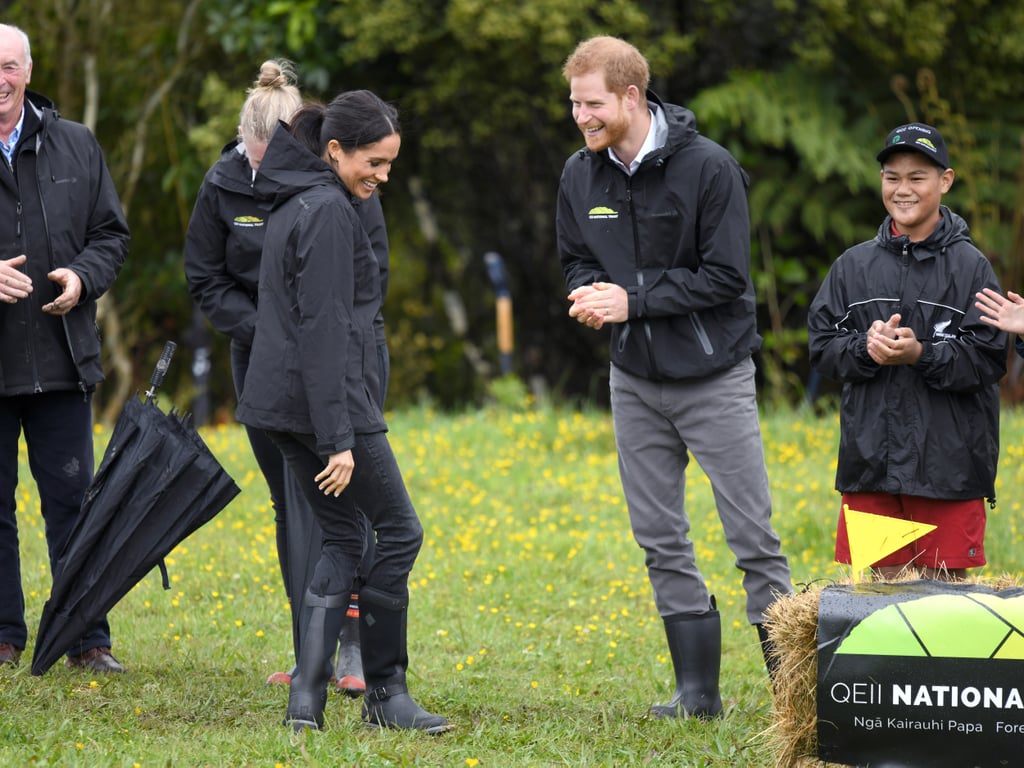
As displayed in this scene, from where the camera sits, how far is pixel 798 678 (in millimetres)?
3855

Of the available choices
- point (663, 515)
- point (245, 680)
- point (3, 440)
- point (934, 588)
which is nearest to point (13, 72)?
point (3, 440)

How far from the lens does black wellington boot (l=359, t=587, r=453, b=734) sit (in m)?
4.45

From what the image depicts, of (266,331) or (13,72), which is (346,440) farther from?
(13,72)

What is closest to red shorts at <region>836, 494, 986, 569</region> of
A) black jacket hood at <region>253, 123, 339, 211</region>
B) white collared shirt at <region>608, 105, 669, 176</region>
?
white collared shirt at <region>608, 105, 669, 176</region>

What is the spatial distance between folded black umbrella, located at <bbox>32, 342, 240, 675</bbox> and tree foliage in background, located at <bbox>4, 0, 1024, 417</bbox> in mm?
6776

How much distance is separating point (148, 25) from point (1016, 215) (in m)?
8.80

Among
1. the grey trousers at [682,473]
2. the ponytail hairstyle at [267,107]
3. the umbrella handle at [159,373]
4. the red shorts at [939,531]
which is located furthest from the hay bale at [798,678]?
the ponytail hairstyle at [267,107]

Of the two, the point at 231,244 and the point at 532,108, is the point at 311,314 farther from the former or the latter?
the point at 532,108

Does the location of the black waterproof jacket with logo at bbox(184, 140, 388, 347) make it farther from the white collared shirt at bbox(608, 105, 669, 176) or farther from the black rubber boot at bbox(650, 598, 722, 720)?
the black rubber boot at bbox(650, 598, 722, 720)

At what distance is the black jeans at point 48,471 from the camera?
508 centimetres

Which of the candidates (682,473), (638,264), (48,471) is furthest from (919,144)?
(48,471)

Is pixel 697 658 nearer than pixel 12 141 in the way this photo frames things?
Yes

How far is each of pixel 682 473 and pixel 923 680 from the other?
142 centimetres

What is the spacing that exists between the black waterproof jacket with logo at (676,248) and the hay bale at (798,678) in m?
1.00
